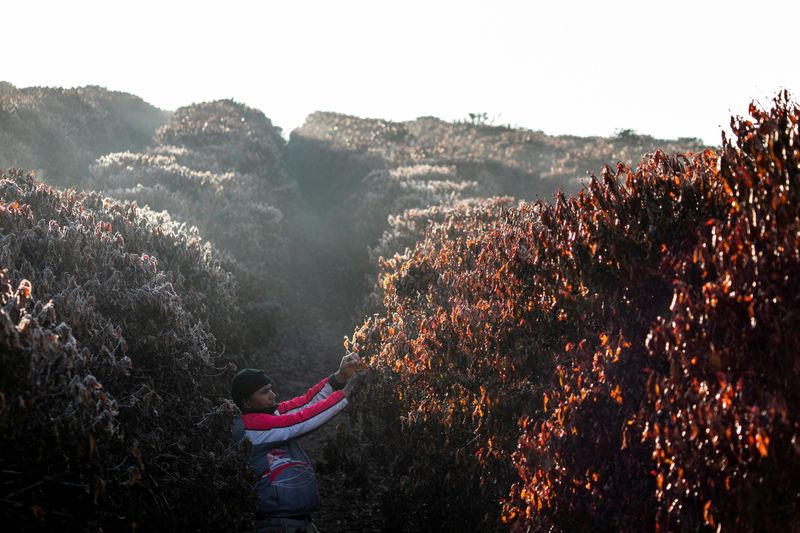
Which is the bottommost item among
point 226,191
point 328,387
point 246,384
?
point 328,387

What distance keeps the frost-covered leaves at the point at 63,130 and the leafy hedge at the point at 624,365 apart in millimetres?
15892

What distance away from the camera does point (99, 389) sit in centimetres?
459

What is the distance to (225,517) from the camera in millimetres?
6293

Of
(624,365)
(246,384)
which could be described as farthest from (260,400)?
(624,365)

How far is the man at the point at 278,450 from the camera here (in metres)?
5.33

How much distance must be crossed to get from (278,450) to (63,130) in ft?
82.4

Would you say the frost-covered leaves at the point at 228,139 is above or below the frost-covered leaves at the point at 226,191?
above

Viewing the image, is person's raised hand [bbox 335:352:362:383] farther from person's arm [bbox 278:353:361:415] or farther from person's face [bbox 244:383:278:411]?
person's face [bbox 244:383:278:411]

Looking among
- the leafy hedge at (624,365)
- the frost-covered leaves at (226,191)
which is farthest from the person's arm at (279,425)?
the frost-covered leaves at (226,191)

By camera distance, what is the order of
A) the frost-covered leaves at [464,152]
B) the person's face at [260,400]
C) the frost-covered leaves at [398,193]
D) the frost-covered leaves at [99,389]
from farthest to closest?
the frost-covered leaves at [464,152], the frost-covered leaves at [398,193], the person's face at [260,400], the frost-covered leaves at [99,389]

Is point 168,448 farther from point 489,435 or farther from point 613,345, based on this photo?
point 613,345

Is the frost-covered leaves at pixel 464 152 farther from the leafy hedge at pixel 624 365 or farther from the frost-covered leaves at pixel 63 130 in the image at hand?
the leafy hedge at pixel 624 365

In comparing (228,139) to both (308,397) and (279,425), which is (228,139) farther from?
(279,425)

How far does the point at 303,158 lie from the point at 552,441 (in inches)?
1318
